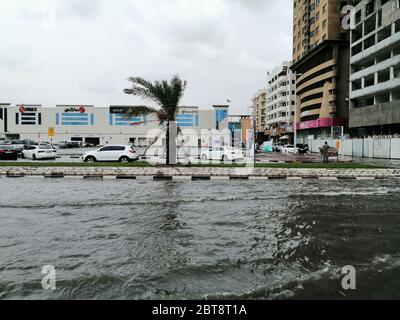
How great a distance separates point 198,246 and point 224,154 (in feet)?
73.8

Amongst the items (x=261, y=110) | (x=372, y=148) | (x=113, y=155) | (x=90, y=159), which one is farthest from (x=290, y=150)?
(x=261, y=110)

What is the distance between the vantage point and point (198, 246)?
5.90 meters

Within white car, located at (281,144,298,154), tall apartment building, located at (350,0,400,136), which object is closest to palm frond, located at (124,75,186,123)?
white car, located at (281,144,298,154)

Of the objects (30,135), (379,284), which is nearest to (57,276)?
(379,284)

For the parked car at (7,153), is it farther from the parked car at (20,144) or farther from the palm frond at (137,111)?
the palm frond at (137,111)

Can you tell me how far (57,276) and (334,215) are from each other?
6513mm

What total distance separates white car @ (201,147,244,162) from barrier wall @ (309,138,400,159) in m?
15.2

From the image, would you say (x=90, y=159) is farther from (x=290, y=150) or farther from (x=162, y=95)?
(x=290, y=150)

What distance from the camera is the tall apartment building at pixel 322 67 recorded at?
211 feet

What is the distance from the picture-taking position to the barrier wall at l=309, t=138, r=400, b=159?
3241 cm

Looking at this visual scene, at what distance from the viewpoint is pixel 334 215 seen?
8.52 metres
